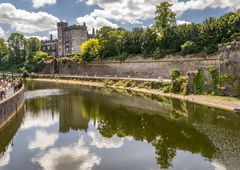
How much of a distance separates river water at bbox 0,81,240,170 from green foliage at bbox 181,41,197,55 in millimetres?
16726

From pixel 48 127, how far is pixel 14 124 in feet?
9.80

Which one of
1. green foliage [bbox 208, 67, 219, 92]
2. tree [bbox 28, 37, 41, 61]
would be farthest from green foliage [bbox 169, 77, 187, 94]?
tree [bbox 28, 37, 41, 61]

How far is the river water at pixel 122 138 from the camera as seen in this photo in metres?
18.0

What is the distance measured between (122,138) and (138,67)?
39.6 m

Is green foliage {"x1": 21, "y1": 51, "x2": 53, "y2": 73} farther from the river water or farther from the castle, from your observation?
the river water

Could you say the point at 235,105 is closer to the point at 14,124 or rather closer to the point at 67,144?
the point at 67,144

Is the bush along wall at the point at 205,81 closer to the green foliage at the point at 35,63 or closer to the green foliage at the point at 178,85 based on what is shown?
the green foliage at the point at 178,85

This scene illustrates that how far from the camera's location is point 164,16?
6209 centimetres

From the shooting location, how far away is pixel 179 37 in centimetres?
5622

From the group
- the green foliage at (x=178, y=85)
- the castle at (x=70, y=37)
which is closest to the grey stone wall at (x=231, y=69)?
the green foliage at (x=178, y=85)

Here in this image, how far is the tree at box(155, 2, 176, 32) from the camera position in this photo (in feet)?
202

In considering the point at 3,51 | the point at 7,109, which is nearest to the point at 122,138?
the point at 7,109

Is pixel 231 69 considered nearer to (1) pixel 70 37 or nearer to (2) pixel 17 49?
(1) pixel 70 37

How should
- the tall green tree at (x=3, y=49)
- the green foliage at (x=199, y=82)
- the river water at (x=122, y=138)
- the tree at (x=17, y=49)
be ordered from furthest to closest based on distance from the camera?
the tall green tree at (x=3, y=49) < the tree at (x=17, y=49) < the green foliage at (x=199, y=82) < the river water at (x=122, y=138)
